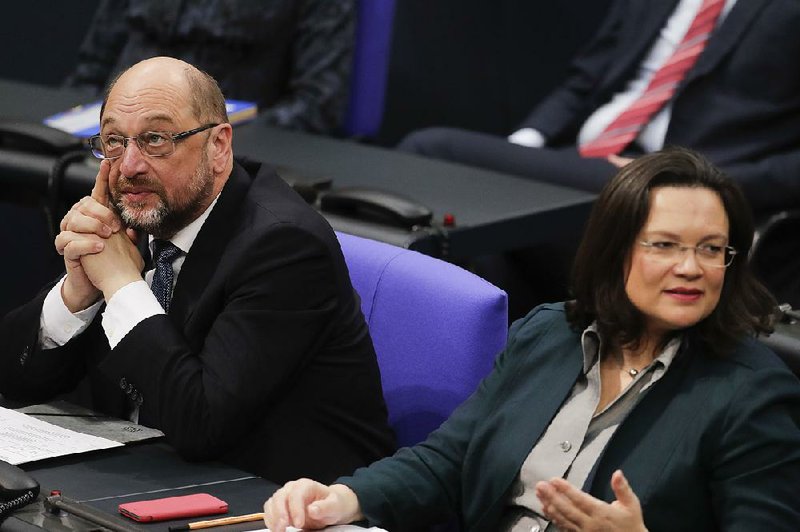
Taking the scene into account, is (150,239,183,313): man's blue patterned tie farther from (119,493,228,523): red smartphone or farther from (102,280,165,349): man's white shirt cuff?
(119,493,228,523): red smartphone

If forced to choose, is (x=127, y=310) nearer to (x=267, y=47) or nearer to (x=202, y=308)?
(x=202, y=308)

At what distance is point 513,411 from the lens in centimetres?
185

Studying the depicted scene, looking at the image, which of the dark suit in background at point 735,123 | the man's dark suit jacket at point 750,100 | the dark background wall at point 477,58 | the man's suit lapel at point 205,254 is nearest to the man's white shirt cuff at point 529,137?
the dark suit in background at point 735,123

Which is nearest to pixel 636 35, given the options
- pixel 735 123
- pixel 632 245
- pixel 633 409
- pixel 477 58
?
pixel 735 123

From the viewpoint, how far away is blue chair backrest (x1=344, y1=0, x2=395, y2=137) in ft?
12.0

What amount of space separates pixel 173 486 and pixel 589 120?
7.74 feet

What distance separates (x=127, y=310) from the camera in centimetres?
197

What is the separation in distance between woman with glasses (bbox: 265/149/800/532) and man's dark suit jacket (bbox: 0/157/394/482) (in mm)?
193

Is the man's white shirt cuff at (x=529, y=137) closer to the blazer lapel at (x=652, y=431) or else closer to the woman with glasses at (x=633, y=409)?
the woman with glasses at (x=633, y=409)

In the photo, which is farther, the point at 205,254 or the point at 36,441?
the point at 205,254

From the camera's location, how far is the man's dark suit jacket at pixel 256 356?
6.24ft

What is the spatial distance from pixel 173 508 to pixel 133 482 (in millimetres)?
144

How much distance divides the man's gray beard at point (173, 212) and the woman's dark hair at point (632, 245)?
1.87 ft

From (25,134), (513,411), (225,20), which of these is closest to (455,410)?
(513,411)
